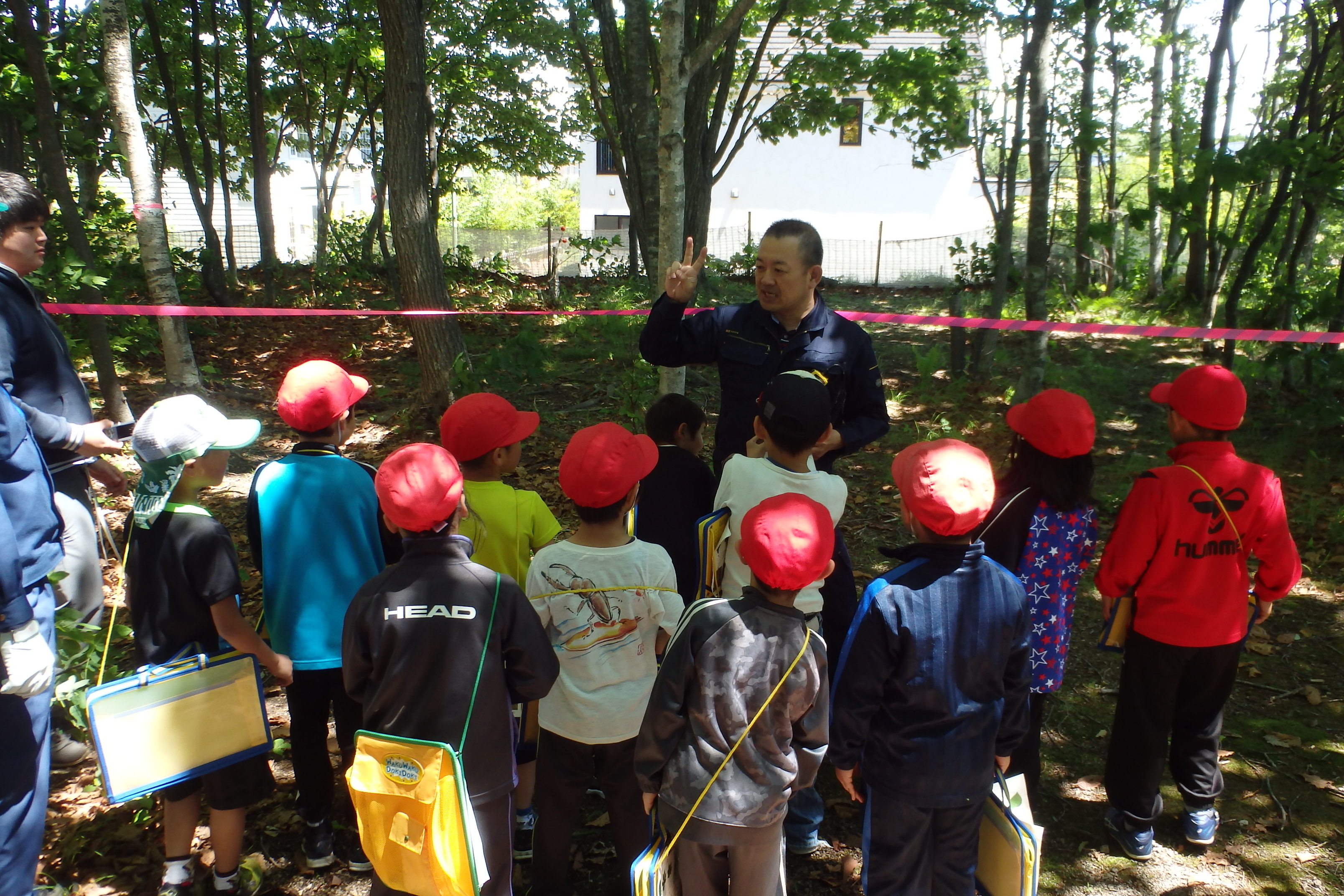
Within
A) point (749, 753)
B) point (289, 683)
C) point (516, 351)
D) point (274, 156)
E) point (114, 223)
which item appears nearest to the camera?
point (749, 753)

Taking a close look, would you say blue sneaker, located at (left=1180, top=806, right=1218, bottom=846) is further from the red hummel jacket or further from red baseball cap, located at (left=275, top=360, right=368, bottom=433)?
red baseball cap, located at (left=275, top=360, right=368, bottom=433)

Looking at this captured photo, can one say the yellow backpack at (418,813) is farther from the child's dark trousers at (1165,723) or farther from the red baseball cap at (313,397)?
the child's dark trousers at (1165,723)

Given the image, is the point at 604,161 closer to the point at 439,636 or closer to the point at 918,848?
the point at 439,636

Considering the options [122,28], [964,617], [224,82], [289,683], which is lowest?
[289,683]

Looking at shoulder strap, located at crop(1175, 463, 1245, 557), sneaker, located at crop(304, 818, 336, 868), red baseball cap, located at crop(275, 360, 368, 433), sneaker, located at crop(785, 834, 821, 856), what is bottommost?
sneaker, located at crop(785, 834, 821, 856)

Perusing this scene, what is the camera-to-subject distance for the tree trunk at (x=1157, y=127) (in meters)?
15.5

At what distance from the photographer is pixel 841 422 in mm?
3346

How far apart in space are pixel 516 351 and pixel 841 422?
4775 millimetres

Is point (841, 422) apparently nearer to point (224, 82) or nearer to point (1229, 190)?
point (1229, 190)

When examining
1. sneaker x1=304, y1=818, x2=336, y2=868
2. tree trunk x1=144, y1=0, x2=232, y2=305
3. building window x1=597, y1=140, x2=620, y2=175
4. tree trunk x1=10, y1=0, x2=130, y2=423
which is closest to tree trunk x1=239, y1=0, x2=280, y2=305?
tree trunk x1=144, y1=0, x2=232, y2=305

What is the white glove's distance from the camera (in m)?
2.20

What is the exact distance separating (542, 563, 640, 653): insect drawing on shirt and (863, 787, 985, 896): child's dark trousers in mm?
825

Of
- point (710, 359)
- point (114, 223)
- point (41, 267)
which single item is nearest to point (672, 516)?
point (710, 359)

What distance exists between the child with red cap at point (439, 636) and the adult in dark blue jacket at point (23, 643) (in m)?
0.87
